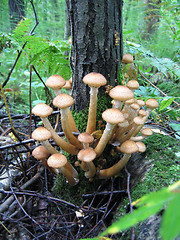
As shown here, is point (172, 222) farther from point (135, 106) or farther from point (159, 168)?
point (135, 106)

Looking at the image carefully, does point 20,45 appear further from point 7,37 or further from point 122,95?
point 122,95

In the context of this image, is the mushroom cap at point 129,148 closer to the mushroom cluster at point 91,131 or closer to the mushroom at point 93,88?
the mushroom cluster at point 91,131

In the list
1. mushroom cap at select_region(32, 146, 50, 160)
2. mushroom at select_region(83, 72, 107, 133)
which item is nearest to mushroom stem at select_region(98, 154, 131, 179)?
mushroom at select_region(83, 72, 107, 133)

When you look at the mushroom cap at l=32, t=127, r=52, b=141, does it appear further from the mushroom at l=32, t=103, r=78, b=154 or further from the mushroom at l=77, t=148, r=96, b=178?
the mushroom at l=77, t=148, r=96, b=178

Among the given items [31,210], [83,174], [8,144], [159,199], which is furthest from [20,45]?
[159,199]

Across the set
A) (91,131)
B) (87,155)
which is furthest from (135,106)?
(87,155)

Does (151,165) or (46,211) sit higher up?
(151,165)
